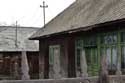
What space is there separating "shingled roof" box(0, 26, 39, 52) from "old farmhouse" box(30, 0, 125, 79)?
920 cm

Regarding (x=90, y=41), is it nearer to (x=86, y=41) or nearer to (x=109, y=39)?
(x=86, y=41)

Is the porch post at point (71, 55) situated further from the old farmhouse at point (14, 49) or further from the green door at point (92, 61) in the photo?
the old farmhouse at point (14, 49)

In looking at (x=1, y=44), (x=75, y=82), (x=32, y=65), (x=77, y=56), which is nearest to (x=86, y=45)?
(x=77, y=56)

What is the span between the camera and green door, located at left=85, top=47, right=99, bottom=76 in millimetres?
17672

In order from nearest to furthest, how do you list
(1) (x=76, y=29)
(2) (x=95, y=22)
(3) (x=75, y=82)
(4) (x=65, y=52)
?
(3) (x=75, y=82), (2) (x=95, y=22), (1) (x=76, y=29), (4) (x=65, y=52)

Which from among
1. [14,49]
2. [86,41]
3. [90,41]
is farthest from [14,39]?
[90,41]

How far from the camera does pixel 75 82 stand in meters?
7.59

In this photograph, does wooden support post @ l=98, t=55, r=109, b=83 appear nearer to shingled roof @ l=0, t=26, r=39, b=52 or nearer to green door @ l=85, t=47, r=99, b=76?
green door @ l=85, t=47, r=99, b=76

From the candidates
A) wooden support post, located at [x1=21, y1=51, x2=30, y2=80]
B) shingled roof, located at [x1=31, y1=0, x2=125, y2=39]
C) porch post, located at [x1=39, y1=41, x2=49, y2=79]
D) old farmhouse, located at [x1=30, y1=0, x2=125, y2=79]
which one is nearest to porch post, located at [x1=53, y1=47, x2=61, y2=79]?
old farmhouse, located at [x1=30, y1=0, x2=125, y2=79]

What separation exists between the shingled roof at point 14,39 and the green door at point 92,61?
48.1 ft

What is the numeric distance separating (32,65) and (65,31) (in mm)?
14003

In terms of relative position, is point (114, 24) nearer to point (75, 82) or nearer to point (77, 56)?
point (77, 56)

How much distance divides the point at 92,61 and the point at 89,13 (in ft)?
8.47

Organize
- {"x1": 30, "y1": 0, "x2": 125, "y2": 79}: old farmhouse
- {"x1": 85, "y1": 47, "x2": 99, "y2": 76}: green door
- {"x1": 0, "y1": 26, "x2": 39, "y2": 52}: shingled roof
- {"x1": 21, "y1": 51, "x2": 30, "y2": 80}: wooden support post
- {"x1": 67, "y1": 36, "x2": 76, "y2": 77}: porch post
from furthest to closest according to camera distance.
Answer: {"x1": 0, "y1": 26, "x2": 39, "y2": 52}: shingled roof → {"x1": 67, "y1": 36, "x2": 76, "y2": 77}: porch post → {"x1": 85, "y1": 47, "x2": 99, "y2": 76}: green door → {"x1": 30, "y1": 0, "x2": 125, "y2": 79}: old farmhouse → {"x1": 21, "y1": 51, "x2": 30, "y2": 80}: wooden support post
